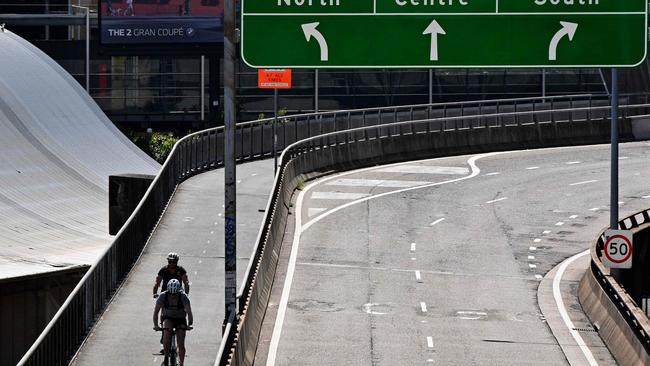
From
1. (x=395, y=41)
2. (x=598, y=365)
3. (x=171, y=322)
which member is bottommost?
(x=598, y=365)

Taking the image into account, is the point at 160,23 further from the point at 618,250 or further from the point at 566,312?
the point at 618,250

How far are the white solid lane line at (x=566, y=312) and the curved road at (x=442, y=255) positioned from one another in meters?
0.17

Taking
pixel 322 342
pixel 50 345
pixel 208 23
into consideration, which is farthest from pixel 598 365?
pixel 208 23

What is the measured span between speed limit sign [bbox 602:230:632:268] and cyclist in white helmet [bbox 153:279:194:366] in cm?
931

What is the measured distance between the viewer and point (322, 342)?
26.1m

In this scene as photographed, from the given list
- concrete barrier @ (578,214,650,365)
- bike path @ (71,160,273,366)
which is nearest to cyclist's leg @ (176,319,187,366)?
bike path @ (71,160,273,366)

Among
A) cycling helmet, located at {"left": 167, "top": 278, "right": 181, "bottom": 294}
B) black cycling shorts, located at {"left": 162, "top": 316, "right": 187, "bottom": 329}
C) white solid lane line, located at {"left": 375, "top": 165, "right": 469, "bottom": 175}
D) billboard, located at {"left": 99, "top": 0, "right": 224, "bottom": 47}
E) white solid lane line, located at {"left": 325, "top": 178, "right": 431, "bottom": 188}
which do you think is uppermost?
billboard, located at {"left": 99, "top": 0, "right": 224, "bottom": 47}

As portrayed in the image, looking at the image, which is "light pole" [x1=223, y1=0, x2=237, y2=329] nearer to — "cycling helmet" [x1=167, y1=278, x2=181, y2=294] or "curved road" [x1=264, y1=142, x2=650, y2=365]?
"cycling helmet" [x1=167, y1=278, x2=181, y2=294]

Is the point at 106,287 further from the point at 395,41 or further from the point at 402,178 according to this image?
the point at 402,178

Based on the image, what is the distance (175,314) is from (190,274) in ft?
27.7

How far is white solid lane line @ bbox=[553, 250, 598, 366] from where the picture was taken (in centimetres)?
2562

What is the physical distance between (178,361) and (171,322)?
57.7 inches

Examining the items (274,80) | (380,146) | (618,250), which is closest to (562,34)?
(618,250)

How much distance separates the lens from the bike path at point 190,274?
22.9 metres
